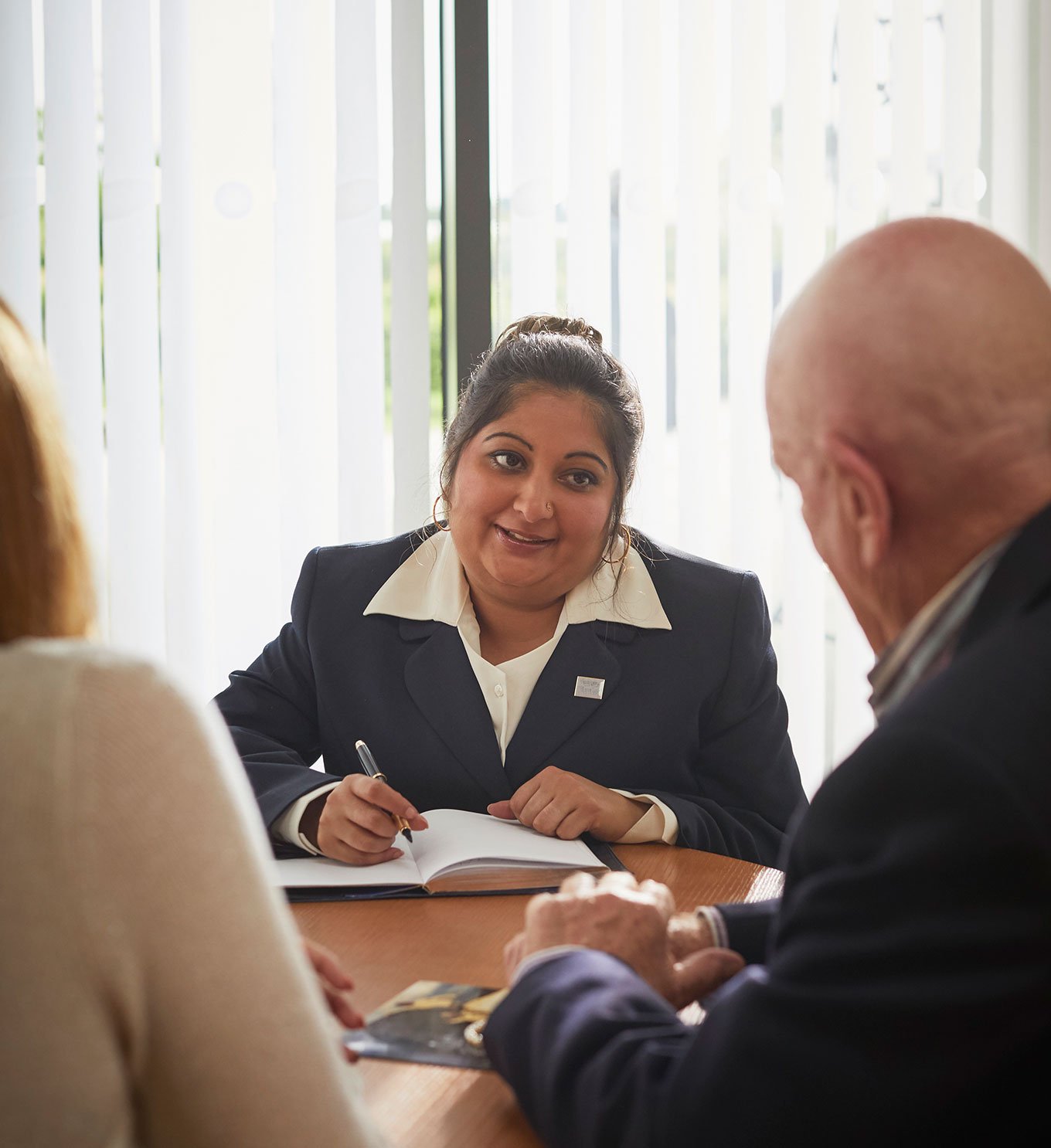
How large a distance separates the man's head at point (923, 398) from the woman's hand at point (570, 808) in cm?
73

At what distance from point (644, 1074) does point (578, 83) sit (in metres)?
2.42

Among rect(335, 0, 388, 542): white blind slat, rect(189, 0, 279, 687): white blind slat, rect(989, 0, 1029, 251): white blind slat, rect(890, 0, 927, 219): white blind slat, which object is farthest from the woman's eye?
rect(989, 0, 1029, 251): white blind slat

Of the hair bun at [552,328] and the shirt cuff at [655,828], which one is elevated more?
the hair bun at [552,328]

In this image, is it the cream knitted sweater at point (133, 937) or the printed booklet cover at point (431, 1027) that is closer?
the cream knitted sweater at point (133, 937)

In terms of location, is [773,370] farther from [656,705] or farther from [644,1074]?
[656,705]

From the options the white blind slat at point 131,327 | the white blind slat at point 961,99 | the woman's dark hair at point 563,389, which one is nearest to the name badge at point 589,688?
the woman's dark hair at point 563,389

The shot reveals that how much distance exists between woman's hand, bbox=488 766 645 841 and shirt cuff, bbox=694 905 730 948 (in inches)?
15.9

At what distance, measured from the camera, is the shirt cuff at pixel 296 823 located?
1.56 m

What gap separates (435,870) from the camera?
1.40m

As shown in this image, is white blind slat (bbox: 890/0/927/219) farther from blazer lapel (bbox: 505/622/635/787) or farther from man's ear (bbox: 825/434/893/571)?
man's ear (bbox: 825/434/893/571)

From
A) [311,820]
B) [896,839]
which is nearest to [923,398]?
[896,839]

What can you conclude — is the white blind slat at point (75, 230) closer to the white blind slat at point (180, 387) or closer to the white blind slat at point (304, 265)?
the white blind slat at point (180, 387)

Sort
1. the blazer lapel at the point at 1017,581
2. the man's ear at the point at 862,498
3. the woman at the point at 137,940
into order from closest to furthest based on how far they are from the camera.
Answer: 1. the woman at the point at 137,940
2. the blazer lapel at the point at 1017,581
3. the man's ear at the point at 862,498

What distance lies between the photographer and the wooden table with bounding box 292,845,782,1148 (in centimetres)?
91
